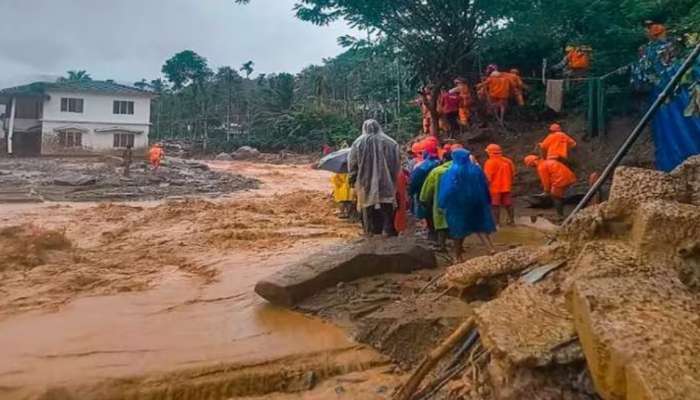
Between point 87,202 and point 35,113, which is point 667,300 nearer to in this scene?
point 87,202

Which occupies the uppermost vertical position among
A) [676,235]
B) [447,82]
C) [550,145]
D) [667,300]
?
→ [447,82]

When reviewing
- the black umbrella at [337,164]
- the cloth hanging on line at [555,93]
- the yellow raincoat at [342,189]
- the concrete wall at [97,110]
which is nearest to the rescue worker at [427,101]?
the cloth hanging on line at [555,93]

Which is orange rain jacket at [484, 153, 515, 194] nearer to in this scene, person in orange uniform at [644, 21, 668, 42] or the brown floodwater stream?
person in orange uniform at [644, 21, 668, 42]

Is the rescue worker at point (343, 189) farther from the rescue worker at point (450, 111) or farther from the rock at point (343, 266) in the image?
the rescue worker at point (450, 111)

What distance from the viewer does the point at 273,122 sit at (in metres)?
40.8

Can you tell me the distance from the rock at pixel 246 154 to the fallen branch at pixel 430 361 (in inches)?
1395

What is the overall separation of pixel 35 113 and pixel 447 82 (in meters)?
32.3

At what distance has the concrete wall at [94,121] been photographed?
120ft

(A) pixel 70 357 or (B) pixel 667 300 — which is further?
(A) pixel 70 357

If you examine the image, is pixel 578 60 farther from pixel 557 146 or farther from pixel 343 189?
pixel 343 189

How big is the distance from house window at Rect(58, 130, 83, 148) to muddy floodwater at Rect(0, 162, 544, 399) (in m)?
27.4

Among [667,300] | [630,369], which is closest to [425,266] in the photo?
[667,300]

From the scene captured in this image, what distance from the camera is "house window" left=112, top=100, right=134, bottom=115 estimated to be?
38.2 m

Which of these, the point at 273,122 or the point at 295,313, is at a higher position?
the point at 273,122
